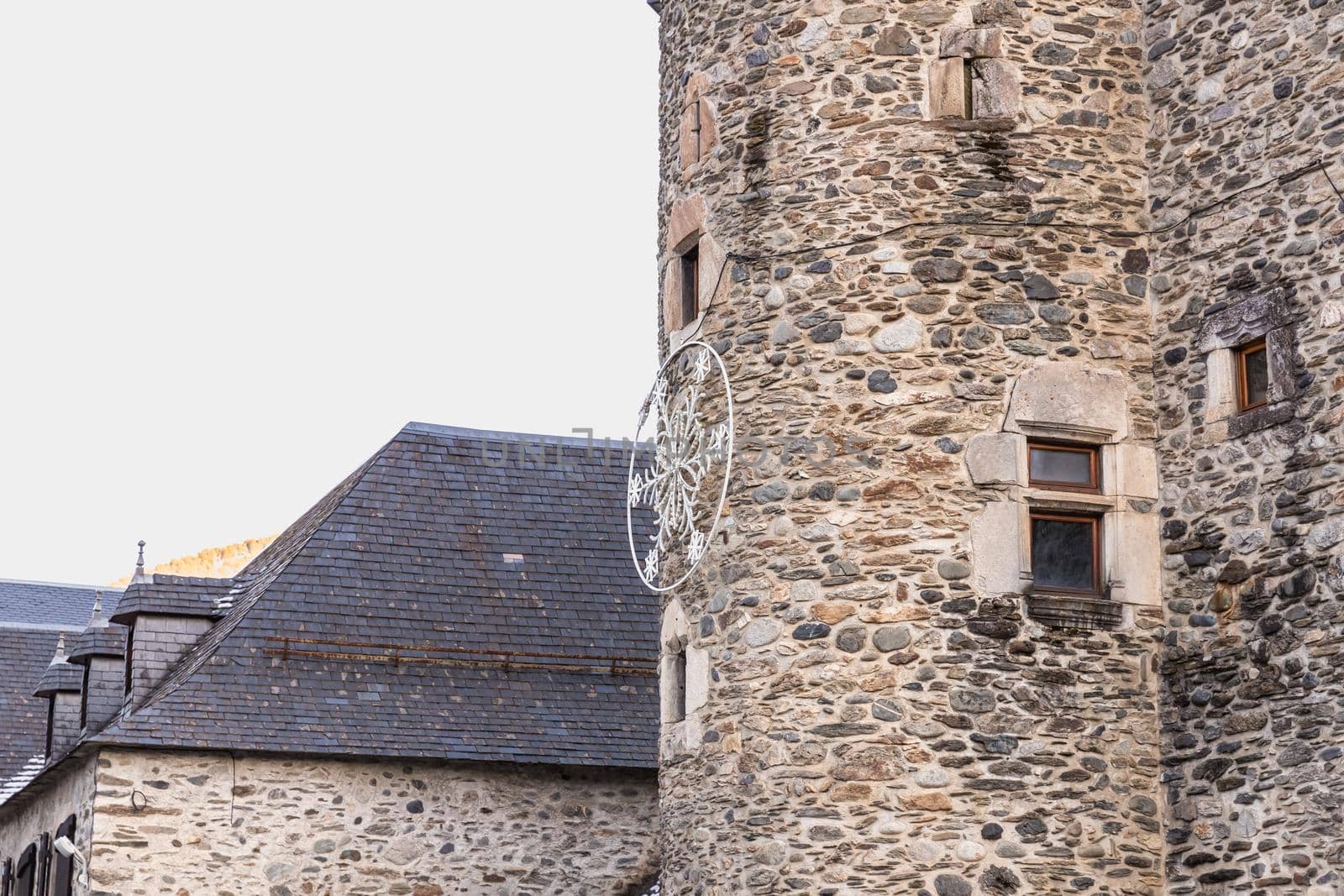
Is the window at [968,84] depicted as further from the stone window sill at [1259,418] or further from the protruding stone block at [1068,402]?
the stone window sill at [1259,418]

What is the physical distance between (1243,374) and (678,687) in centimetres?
393

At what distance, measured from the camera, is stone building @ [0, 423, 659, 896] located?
1680cm

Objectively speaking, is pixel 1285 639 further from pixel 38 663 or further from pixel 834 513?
pixel 38 663

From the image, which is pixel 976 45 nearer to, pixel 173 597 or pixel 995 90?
pixel 995 90

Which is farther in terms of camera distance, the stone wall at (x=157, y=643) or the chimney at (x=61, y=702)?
the chimney at (x=61, y=702)

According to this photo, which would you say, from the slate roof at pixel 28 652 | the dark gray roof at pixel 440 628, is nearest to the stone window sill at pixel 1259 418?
the dark gray roof at pixel 440 628

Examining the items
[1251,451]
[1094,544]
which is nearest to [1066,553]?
[1094,544]

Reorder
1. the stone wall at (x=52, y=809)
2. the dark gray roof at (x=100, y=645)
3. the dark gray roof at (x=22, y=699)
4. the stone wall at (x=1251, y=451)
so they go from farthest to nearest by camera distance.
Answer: the dark gray roof at (x=22, y=699), the dark gray roof at (x=100, y=645), the stone wall at (x=52, y=809), the stone wall at (x=1251, y=451)

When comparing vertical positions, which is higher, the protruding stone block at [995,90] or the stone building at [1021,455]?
the protruding stone block at [995,90]

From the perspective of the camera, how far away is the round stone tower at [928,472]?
37.8 feet

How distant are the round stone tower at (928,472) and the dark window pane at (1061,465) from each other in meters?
0.01

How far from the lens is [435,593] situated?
18.8 meters

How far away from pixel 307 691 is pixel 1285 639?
908 cm

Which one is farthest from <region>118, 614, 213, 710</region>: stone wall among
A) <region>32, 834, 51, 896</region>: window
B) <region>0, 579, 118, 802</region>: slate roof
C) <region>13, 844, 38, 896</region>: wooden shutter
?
<region>0, 579, 118, 802</region>: slate roof
